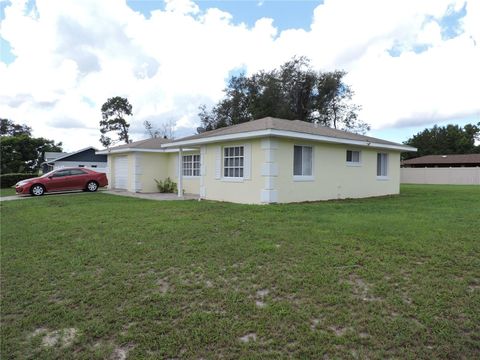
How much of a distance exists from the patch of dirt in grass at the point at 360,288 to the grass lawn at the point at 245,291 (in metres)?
0.03

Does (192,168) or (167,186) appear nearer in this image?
(192,168)

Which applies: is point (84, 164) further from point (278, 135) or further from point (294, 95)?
point (278, 135)

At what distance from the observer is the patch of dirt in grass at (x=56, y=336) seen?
3082mm

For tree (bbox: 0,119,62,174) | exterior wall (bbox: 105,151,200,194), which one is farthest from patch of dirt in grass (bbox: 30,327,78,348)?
tree (bbox: 0,119,62,174)

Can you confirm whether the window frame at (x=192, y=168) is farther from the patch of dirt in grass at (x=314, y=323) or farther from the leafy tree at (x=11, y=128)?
the leafy tree at (x=11, y=128)

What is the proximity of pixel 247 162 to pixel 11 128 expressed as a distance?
2245 inches

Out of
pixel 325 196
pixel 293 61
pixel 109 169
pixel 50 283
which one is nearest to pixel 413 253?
pixel 50 283

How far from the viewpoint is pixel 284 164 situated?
1123 cm

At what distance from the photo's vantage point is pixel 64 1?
29.9 ft

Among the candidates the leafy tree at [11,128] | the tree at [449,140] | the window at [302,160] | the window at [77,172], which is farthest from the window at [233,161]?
the leafy tree at [11,128]

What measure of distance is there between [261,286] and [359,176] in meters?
11.3

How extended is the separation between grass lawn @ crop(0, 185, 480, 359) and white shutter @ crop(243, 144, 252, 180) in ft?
14.9

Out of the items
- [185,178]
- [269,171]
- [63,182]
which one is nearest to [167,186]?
[185,178]

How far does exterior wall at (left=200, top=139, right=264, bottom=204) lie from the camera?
36.9 feet
